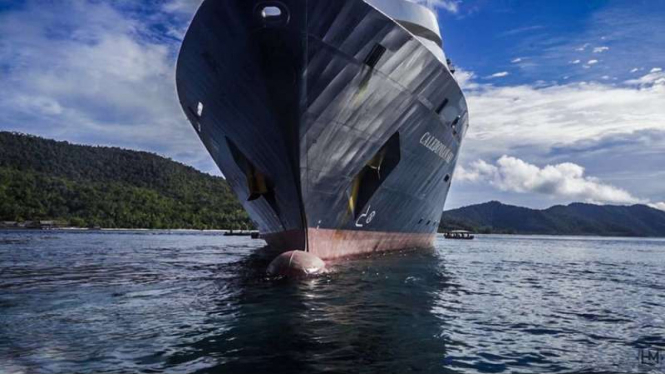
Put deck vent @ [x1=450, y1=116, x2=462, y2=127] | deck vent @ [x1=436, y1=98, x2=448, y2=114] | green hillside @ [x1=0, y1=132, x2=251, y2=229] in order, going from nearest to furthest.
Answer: deck vent @ [x1=436, y1=98, x2=448, y2=114] < deck vent @ [x1=450, y1=116, x2=462, y2=127] < green hillside @ [x1=0, y1=132, x2=251, y2=229]

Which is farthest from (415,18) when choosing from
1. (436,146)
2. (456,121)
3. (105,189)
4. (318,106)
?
(105,189)

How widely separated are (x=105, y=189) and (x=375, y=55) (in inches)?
5325

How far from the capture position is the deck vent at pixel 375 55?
1262cm

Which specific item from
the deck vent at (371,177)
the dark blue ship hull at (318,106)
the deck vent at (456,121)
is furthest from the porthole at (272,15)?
the deck vent at (456,121)

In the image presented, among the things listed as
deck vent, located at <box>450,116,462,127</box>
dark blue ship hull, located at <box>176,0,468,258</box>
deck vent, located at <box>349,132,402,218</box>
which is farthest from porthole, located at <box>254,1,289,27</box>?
deck vent, located at <box>450,116,462,127</box>

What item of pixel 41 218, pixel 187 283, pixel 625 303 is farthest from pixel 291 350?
pixel 41 218

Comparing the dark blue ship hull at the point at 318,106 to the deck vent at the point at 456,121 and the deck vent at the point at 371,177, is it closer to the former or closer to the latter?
the deck vent at the point at 371,177

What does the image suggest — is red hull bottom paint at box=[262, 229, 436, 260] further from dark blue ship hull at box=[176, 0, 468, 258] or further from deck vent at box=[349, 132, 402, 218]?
deck vent at box=[349, 132, 402, 218]

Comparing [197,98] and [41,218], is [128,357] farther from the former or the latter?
[41,218]

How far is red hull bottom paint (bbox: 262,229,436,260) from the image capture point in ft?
46.4

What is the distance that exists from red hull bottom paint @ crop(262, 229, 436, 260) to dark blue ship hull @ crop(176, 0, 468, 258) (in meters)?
0.06

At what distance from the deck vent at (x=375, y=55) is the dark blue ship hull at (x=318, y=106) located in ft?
0.10

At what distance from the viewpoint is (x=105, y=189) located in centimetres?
12925

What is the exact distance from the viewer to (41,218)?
110 m
